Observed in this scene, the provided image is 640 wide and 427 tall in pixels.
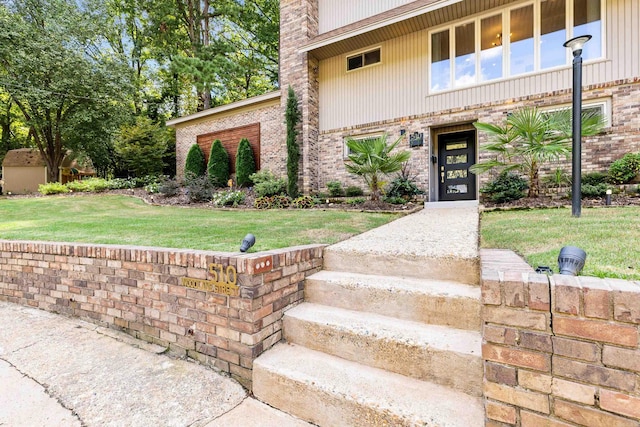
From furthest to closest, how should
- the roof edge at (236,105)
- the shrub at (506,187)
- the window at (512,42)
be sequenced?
the roof edge at (236,105), the window at (512,42), the shrub at (506,187)

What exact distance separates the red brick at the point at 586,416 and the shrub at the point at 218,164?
10757mm

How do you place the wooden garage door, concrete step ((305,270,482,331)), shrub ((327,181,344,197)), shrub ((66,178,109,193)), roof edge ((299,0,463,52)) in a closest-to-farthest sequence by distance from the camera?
concrete step ((305,270,482,331))
roof edge ((299,0,463,52))
shrub ((327,181,344,197))
the wooden garage door
shrub ((66,178,109,193))

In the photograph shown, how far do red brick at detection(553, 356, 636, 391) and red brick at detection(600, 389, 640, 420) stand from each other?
3 centimetres

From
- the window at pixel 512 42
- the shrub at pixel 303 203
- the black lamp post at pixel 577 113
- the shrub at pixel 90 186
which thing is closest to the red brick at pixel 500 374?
the black lamp post at pixel 577 113

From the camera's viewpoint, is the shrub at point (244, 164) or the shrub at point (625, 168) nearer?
the shrub at point (625, 168)

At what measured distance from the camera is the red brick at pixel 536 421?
117 cm

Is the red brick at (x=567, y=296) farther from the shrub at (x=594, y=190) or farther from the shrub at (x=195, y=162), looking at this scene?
the shrub at (x=195, y=162)

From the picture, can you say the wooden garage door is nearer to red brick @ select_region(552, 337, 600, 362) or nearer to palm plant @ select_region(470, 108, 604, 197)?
palm plant @ select_region(470, 108, 604, 197)

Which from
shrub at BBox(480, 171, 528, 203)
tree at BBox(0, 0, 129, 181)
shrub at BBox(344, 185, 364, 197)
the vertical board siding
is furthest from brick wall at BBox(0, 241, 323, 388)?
tree at BBox(0, 0, 129, 181)

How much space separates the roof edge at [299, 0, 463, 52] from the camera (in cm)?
715

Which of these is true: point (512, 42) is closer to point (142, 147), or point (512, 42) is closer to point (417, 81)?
point (417, 81)

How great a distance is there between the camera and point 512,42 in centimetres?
713

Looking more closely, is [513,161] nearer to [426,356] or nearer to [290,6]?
[426,356]

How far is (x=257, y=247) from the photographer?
8.49 ft
